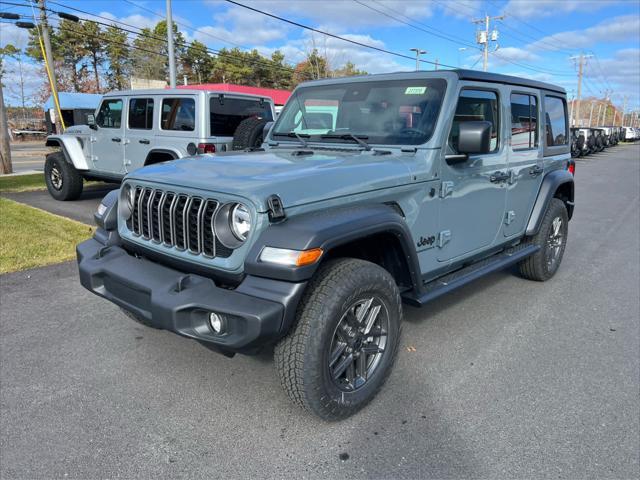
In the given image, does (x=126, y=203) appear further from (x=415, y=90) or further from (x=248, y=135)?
(x=248, y=135)

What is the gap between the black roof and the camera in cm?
350

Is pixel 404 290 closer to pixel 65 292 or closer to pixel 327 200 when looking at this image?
pixel 327 200

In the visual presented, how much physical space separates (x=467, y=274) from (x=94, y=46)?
175 feet

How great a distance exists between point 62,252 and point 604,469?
582 centimetres

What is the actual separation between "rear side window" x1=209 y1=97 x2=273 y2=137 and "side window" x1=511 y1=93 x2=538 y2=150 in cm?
469

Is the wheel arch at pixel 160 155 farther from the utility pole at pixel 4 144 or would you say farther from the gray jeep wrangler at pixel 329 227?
the utility pole at pixel 4 144

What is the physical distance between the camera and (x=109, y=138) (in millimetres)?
8633

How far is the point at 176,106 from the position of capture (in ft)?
25.2

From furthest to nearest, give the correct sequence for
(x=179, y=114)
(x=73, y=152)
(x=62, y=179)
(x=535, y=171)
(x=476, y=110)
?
(x=62, y=179) → (x=73, y=152) → (x=179, y=114) → (x=535, y=171) → (x=476, y=110)

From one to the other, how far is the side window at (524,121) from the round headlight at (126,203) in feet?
10.2

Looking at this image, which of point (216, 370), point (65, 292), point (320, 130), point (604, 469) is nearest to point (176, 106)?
point (65, 292)

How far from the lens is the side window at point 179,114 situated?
7.50 m

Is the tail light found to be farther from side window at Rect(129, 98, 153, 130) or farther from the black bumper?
the black bumper

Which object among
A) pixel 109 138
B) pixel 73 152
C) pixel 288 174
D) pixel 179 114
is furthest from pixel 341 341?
pixel 73 152
